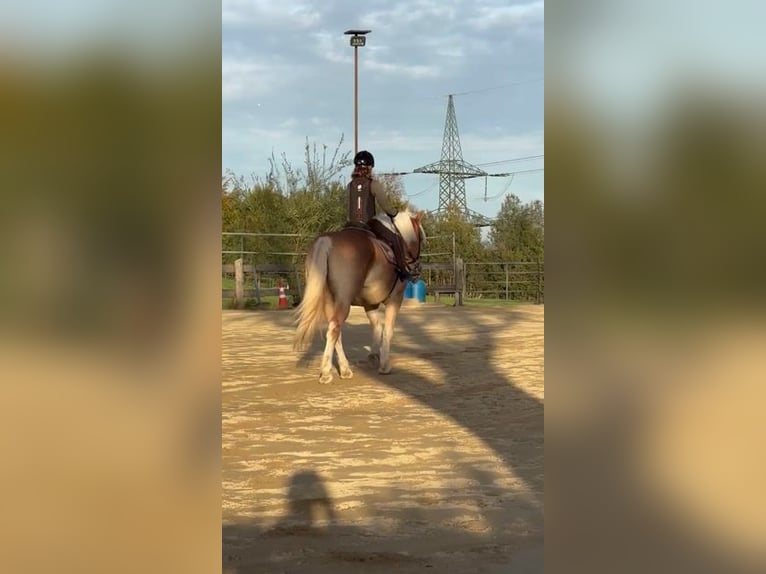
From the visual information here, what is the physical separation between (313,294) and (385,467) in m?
3.30

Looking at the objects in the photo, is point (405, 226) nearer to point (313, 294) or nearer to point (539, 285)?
→ point (313, 294)

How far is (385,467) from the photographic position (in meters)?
4.87

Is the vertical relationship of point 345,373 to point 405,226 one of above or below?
below

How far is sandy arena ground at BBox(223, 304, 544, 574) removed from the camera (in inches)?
131

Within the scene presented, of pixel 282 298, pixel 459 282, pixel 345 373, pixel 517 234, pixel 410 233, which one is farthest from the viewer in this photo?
pixel 517 234

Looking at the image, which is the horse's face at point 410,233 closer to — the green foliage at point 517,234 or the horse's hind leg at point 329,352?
the horse's hind leg at point 329,352

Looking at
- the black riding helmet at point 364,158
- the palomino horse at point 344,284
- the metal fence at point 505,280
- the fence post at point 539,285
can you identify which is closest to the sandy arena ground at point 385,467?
the palomino horse at point 344,284

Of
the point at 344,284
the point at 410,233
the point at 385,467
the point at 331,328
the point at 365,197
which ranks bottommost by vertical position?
the point at 385,467

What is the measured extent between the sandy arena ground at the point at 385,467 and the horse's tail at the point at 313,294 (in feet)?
1.92

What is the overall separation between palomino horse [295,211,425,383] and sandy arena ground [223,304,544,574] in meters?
0.48

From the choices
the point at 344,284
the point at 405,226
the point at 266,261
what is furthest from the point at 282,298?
the point at 344,284
